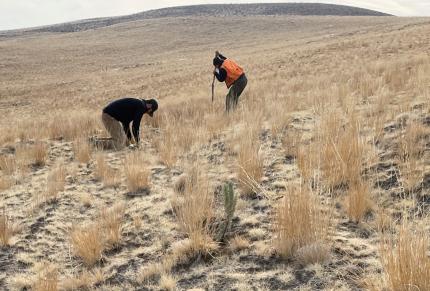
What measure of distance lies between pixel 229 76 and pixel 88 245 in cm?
672

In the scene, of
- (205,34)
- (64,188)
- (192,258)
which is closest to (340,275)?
(192,258)

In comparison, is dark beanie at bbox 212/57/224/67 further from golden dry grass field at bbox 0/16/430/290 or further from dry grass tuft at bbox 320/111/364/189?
dry grass tuft at bbox 320/111/364/189

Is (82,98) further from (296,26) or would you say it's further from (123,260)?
(296,26)

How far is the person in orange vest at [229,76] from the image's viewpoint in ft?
32.8

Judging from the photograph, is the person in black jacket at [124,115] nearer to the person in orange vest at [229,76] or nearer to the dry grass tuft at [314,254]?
the person in orange vest at [229,76]

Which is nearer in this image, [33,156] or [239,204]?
[239,204]

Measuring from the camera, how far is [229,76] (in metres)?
10.2

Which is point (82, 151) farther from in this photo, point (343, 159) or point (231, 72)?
point (343, 159)

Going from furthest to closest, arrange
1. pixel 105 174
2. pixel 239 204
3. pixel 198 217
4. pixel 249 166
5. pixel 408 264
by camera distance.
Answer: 1. pixel 105 174
2. pixel 249 166
3. pixel 239 204
4. pixel 198 217
5. pixel 408 264

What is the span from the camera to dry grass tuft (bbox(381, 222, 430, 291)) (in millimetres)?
2609

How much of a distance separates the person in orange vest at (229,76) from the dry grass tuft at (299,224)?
6.24 metres

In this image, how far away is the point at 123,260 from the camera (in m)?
4.08

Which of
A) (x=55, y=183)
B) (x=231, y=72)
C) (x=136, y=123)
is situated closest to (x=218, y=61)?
(x=231, y=72)

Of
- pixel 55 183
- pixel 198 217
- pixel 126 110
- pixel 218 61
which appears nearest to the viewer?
pixel 198 217
